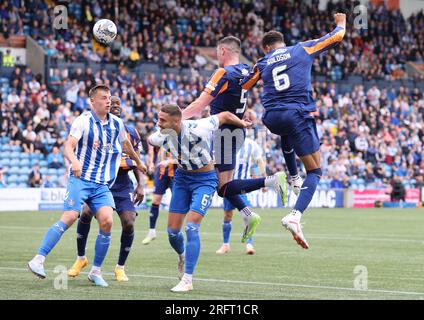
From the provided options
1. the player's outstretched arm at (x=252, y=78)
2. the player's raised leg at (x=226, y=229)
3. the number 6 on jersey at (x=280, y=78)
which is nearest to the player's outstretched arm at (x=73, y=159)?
the player's outstretched arm at (x=252, y=78)

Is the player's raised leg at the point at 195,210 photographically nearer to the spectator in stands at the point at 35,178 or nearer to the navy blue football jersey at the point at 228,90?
the navy blue football jersey at the point at 228,90

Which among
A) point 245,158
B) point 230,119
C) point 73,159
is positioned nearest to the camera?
point 73,159

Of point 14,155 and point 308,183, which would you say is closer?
point 308,183

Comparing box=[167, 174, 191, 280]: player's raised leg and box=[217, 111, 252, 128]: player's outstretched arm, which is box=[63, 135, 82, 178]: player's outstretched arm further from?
box=[217, 111, 252, 128]: player's outstretched arm

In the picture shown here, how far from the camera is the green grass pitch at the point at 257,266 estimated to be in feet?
33.0

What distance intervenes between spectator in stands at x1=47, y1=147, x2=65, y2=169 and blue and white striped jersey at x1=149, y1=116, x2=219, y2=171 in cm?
1975

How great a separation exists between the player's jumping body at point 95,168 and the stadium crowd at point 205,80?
18.6 m

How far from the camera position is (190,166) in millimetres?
10703

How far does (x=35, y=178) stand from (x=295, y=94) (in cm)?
1908

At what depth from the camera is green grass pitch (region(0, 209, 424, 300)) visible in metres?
10.1

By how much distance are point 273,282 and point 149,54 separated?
2582cm

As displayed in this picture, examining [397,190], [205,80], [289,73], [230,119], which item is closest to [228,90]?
[289,73]

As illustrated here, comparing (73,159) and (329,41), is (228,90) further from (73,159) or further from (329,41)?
(73,159)
